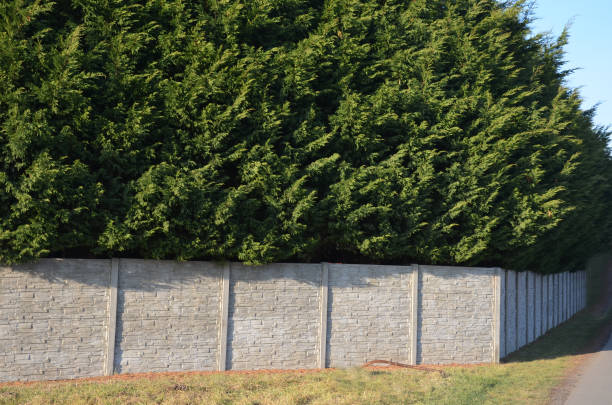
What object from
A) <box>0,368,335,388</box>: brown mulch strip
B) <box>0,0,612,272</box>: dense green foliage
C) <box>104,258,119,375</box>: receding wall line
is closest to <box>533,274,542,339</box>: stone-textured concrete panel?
<box>0,0,612,272</box>: dense green foliage

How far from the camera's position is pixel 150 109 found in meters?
10.8

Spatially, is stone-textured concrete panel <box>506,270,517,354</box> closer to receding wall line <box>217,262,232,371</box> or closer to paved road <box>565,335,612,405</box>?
paved road <box>565,335,612,405</box>

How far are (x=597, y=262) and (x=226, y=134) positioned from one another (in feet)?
176

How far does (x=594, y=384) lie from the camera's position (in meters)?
12.6

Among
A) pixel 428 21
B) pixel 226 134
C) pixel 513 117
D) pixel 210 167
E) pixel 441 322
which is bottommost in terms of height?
pixel 441 322

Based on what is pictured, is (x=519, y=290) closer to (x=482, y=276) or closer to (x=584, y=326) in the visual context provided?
(x=482, y=276)

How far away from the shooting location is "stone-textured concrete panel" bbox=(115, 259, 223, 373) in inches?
446

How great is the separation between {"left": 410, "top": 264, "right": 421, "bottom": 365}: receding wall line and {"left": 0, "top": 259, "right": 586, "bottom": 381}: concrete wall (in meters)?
0.03

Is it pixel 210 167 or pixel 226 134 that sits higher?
pixel 226 134

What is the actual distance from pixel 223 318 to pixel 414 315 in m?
5.39

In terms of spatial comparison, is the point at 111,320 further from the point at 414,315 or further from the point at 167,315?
the point at 414,315

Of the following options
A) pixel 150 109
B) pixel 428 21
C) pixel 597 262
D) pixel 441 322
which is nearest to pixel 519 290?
pixel 441 322

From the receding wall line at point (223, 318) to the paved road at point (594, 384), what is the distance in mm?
7400

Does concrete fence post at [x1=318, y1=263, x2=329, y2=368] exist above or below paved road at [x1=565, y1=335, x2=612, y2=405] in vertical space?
above
